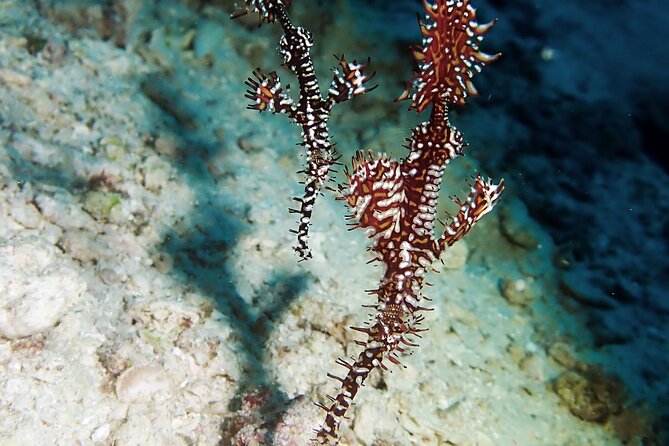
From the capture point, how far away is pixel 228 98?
5938mm

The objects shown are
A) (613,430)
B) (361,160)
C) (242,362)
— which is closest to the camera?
(361,160)

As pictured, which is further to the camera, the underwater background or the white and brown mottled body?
the underwater background

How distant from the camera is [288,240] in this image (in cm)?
457

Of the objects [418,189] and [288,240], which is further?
[288,240]

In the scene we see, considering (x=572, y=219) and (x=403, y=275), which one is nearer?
(x=403, y=275)

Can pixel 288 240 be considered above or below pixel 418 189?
below

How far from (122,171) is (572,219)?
4663 mm

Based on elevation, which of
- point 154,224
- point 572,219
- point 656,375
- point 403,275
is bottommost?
point 154,224

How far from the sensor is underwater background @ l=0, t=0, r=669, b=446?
3.02m

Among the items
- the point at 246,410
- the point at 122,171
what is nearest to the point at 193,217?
the point at 122,171

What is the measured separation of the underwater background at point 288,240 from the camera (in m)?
3.02

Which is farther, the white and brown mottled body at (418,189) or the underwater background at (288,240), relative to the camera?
the underwater background at (288,240)

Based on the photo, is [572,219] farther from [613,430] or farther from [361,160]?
[361,160]

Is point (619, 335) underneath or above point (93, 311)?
above
